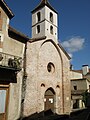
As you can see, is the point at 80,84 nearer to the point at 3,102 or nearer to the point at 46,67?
the point at 46,67

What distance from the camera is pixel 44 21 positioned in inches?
874

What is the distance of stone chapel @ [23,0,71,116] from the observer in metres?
17.6

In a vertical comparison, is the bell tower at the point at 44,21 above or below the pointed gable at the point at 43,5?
below

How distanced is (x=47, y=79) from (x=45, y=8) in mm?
9412

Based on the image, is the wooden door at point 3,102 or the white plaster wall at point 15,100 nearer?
the wooden door at point 3,102

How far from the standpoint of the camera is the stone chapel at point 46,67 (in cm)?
1759

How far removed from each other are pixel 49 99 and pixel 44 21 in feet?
32.0

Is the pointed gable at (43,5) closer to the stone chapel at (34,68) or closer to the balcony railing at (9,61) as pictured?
the stone chapel at (34,68)

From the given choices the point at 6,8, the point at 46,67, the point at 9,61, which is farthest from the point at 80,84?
the point at 6,8

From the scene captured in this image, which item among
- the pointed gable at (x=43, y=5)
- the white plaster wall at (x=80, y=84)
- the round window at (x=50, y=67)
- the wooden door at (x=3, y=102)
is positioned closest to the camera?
the wooden door at (x=3, y=102)

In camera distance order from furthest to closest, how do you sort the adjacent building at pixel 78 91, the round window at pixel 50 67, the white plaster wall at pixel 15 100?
the adjacent building at pixel 78 91 → the round window at pixel 50 67 → the white plaster wall at pixel 15 100

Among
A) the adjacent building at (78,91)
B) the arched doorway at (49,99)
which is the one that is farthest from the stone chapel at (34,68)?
the adjacent building at (78,91)

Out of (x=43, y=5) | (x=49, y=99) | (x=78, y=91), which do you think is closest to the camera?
(x=49, y=99)


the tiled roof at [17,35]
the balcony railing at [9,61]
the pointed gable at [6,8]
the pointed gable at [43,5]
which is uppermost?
the pointed gable at [43,5]
